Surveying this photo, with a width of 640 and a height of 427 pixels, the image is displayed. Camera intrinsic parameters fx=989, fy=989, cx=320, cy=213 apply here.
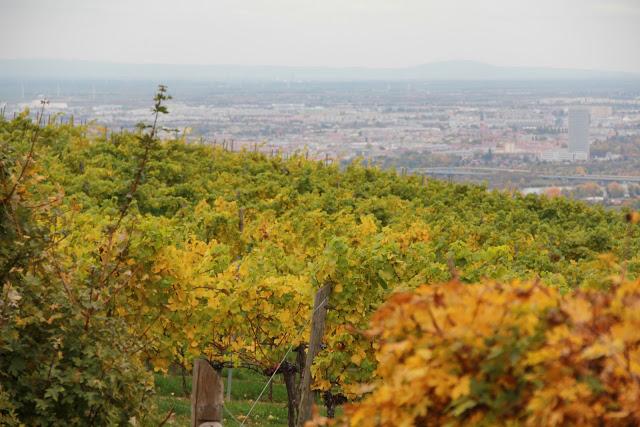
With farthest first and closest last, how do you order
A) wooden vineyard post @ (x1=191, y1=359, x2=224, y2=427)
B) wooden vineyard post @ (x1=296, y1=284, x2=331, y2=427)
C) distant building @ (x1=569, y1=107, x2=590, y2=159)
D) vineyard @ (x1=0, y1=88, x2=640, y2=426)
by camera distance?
distant building @ (x1=569, y1=107, x2=590, y2=159) < wooden vineyard post @ (x1=296, y1=284, x2=331, y2=427) < wooden vineyard post @ (x1=191, y1=359, x2=224, y2=427) < vineyard @ (x1=0, y1=88, x2=640, y2=426)

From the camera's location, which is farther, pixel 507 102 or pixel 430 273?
pixel 507 102

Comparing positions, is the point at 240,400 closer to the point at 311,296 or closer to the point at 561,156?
the point at 311,296

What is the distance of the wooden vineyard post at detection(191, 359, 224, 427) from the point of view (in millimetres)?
5582

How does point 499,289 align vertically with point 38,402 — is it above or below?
above

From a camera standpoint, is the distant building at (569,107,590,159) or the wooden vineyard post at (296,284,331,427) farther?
the distant building at (569,107,590,159)

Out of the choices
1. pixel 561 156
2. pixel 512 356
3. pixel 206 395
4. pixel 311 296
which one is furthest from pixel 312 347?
pixel 561 156

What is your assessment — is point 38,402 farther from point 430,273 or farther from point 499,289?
point 430,273

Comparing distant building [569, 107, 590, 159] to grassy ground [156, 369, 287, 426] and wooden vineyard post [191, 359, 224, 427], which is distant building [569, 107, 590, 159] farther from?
wooden vineyard post [191, 359, 224, 427]

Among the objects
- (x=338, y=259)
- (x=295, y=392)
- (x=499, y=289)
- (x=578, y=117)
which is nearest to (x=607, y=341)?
(x=499, y=289)

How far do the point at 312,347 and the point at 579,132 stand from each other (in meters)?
71.3

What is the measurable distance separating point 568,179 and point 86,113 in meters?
49.6

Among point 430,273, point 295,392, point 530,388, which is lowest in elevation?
point 295,392

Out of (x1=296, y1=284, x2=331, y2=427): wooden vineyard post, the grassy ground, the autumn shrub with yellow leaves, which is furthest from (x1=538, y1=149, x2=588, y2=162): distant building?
the autumn shrub with yellow leaves

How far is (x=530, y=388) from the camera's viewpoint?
8.36 ft
